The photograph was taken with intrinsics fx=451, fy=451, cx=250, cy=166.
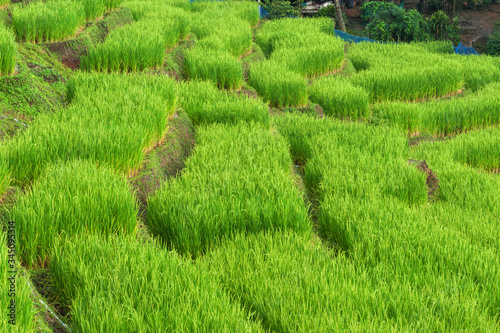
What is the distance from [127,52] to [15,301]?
357cm

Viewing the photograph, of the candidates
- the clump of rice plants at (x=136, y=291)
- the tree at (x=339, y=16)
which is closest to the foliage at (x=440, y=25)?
the tree at (x=339, y=16)

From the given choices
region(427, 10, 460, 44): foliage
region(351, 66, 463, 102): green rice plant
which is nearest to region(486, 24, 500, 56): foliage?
region(427, 10, 460, 44): foliage

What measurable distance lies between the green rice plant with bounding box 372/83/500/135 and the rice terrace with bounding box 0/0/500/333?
0.03m

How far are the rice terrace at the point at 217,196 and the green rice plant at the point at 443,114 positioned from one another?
1.2 inches

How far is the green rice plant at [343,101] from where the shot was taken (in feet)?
18.1

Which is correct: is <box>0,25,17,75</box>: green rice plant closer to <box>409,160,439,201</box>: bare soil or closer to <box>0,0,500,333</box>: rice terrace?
<box>0,0,500,333</box>: rice terrace

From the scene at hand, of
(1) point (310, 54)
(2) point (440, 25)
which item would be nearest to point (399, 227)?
(1) point (310, 54)

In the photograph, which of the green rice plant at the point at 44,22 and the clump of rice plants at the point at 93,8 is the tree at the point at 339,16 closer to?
the clump of rice plants at the point at 93,8

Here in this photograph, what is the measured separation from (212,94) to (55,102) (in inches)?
62.7

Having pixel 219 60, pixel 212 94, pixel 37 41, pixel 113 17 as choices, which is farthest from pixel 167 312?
pixel 113 17

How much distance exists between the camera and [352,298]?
2.03 metres

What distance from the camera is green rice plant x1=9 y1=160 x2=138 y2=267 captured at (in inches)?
82.7

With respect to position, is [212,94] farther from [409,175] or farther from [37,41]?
[409,175]

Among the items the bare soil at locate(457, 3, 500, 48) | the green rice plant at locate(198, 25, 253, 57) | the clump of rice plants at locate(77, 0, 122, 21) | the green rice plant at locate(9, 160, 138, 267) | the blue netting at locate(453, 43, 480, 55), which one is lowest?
the bare soil at locate(457, 3, 500, 48)
